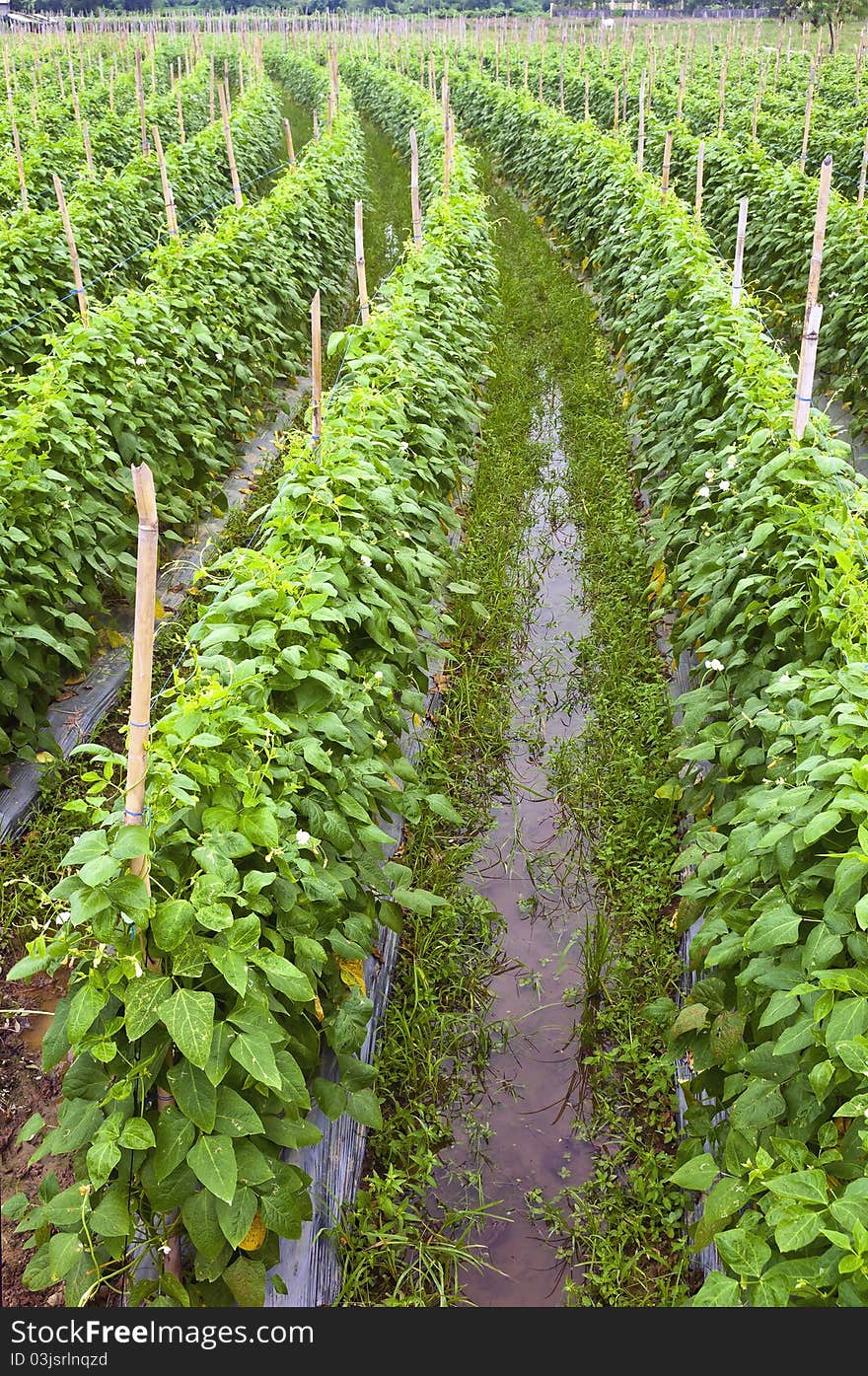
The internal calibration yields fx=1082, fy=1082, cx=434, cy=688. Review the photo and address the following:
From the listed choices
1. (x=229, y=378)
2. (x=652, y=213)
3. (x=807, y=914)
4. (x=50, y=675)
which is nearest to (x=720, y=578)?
(x=807, y=914)

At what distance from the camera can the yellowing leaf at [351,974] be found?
10.8 feet

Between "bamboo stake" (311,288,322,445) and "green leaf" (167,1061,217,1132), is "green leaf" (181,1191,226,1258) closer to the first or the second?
"green leaf" (167,1061,217,1132)

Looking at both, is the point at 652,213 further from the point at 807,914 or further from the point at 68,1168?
the point at 68,1168

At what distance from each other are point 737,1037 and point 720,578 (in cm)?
199

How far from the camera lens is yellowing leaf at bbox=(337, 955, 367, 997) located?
329cm

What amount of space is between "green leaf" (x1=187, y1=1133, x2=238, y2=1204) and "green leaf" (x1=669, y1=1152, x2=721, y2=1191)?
3.40 ft

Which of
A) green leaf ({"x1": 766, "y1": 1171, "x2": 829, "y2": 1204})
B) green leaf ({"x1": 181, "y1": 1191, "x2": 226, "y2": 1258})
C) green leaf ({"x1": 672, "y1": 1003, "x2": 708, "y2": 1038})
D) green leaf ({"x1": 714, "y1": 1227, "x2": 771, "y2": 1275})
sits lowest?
green leaf ({"x1": 672, "y1": 1003, "x2": 708, "y2": 1038})

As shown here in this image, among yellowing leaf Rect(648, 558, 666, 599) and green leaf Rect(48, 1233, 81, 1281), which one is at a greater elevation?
green leaf Rect(48, 1233, 81, 1281)

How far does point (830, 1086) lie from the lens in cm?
243

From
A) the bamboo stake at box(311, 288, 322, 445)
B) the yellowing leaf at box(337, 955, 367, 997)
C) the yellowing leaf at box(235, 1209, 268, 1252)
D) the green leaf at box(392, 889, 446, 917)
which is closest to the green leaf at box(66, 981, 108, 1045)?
the yellowing leaf at box(235, 1209, 268, 1252)

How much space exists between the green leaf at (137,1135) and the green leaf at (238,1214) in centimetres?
23

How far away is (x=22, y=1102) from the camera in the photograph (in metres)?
3.44

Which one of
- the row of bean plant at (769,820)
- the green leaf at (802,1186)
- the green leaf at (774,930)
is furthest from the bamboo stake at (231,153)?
the green leaf at (802,1186)

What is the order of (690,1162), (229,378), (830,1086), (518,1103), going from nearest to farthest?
(830,1086), (690,1162), (518,1103), (229,378)
